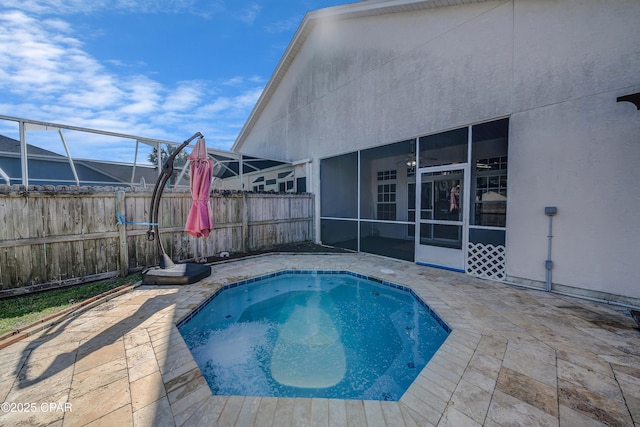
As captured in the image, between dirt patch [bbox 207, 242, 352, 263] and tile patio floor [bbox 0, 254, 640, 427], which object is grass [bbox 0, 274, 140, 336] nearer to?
tile patio floor [bbox 0, 254, 640, 427]

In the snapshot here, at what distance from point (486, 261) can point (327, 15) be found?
8.63 metres

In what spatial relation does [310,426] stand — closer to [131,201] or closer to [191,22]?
[131,201]

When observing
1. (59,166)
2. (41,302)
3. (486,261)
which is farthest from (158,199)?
(59,166)

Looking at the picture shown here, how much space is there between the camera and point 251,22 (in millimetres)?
9188

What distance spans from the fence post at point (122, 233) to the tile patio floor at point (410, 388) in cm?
168

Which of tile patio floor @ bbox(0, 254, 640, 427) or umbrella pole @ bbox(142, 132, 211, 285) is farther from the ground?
umbrella pole @ bbox(142, 132, 211, 285)

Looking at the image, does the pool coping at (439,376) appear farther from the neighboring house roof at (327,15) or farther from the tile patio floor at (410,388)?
the neighboring house roof at (327,15)

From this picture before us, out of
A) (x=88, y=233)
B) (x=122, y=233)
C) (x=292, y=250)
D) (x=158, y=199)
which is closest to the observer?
(x=88, y=233)

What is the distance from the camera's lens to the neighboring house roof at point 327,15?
5.58m

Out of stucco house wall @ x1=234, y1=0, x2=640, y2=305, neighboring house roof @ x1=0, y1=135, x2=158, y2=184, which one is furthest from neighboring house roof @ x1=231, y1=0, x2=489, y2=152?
neighboring house roof @ x1=0, y1=135, x2=158, y2=184

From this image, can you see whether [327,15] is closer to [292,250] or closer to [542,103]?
[542,103]

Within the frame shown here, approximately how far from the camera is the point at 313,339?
3.42 metres

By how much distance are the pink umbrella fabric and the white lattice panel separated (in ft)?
19.1

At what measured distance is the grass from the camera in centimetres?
322
